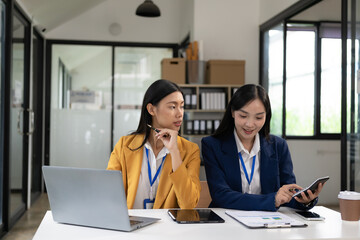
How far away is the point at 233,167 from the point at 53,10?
4363mm

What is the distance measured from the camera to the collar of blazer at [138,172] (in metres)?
2.17

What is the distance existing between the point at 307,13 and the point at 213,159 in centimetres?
381

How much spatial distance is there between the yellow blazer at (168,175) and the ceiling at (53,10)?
3.18 metres

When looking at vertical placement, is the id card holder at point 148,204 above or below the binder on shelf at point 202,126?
below

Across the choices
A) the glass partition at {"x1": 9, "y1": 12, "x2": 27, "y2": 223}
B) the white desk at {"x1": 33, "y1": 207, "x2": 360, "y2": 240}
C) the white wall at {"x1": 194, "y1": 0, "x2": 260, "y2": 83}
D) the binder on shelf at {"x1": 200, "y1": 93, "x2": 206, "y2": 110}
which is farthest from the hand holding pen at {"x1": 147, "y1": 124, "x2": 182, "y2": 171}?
the white wall at {"x1": 194, "y1": 0, "x2": 260, "y2": 83}

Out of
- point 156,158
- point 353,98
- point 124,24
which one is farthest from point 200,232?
point 124,24

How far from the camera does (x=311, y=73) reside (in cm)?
561

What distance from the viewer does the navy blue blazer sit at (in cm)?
215

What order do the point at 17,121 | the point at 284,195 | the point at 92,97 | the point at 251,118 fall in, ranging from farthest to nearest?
the point at 92,97, the point at 17,121, the point at 251,118, the point at 284,195

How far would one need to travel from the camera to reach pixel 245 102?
220 cm

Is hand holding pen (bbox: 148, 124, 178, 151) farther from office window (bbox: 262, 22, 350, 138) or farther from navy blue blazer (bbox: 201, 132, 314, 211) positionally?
office window (bbox: 262, 22, 350, 138)

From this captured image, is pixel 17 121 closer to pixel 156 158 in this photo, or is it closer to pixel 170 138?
pixel 156 158

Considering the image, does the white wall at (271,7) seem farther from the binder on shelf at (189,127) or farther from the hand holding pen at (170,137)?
the hand holding pen at (170,137)

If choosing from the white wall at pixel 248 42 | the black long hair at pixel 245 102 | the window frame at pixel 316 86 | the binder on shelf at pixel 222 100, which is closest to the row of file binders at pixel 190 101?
the binder on shelf at pixel 222 100
